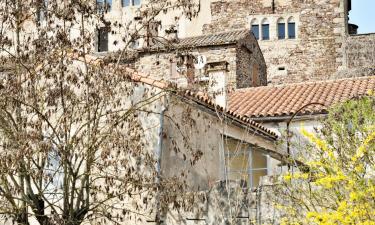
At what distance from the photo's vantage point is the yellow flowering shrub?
30.7 feet

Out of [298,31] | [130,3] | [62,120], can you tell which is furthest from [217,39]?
[62,120]

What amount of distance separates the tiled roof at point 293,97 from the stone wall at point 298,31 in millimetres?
14182

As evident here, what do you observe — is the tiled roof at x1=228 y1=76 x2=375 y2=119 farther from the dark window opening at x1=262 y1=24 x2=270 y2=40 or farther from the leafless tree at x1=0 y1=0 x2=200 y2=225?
the dark window opening at x1=262 y1=24 x2=270 y2=40

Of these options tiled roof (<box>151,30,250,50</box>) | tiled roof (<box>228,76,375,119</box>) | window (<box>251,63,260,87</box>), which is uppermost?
tiled roof (<box>151,30,250,50</box>)

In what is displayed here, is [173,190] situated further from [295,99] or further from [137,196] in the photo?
[295,99]

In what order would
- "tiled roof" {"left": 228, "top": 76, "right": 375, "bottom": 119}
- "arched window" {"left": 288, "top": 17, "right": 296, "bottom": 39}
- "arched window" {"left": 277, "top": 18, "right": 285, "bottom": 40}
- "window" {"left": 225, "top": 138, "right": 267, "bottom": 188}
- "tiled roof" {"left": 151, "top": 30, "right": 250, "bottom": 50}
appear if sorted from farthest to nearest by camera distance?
"arched window" {"left": 277, "top": 18, "right": 285, "bottom": 40}
"arched window" {"left": 288, "top": 17, "right": 296, "bottom": 39}
"tiled roof" {"left": 151, "top": 30, "right": 250, "bottom": 50}
"tiled roof" {"left": 228, "top": 76, "right": 375, "bottom": 119}
"window" {"left": 225, "top": 138, "right": 267, "bottom": 188}

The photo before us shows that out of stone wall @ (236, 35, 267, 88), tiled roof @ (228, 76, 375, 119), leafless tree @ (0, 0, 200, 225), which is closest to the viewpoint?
leafless tree @ (0, 0, 200, 225)

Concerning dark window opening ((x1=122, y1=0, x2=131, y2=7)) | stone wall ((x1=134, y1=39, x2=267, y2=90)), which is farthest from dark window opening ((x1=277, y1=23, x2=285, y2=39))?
dark window opening ((x1=122, y1=0, x2=131, y2=7))

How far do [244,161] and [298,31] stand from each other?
920 inches

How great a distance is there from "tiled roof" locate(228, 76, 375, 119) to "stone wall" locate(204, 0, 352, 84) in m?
14.2

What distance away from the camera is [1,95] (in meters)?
11.5

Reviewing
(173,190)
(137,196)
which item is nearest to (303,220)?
(173,190)

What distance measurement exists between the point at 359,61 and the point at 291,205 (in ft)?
98.4

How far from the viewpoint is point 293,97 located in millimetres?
23859
